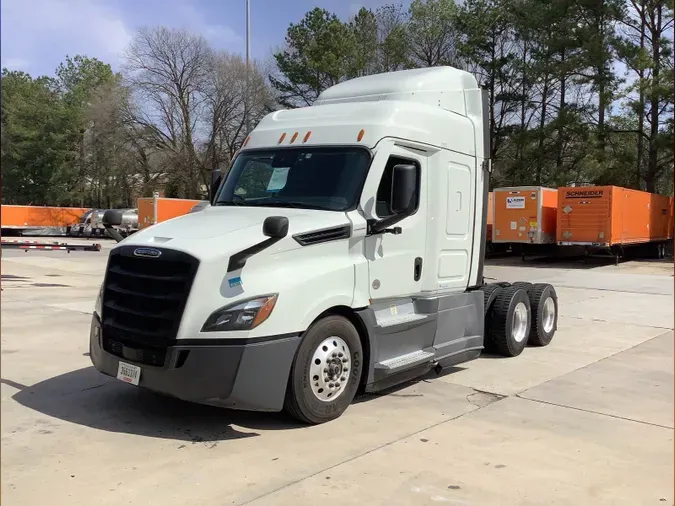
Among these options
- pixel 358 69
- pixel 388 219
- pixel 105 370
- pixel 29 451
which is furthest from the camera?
pixel 358 69

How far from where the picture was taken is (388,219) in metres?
5.61

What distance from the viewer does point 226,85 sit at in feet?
140

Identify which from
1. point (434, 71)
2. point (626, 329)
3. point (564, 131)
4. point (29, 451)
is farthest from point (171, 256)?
point (564, 131)

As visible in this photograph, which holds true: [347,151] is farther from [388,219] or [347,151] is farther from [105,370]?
[105,370]

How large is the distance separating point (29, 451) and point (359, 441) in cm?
249

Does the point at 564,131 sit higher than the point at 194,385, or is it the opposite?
the point at 564,131

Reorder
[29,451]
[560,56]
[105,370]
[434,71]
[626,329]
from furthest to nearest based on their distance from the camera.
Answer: [560,56], [626,329], [434,71], [105,370], [29,451]

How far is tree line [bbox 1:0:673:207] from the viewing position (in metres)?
33.5

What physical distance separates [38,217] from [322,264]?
44437mm

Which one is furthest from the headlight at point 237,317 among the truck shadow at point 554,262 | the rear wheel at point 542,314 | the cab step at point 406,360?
the truck shadow at point 554,262

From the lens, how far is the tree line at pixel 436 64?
110 ft

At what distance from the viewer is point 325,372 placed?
520 centimetres

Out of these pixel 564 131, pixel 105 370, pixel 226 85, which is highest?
pixel 226 85

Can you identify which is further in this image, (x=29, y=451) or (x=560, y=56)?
(x=560, y=56)
